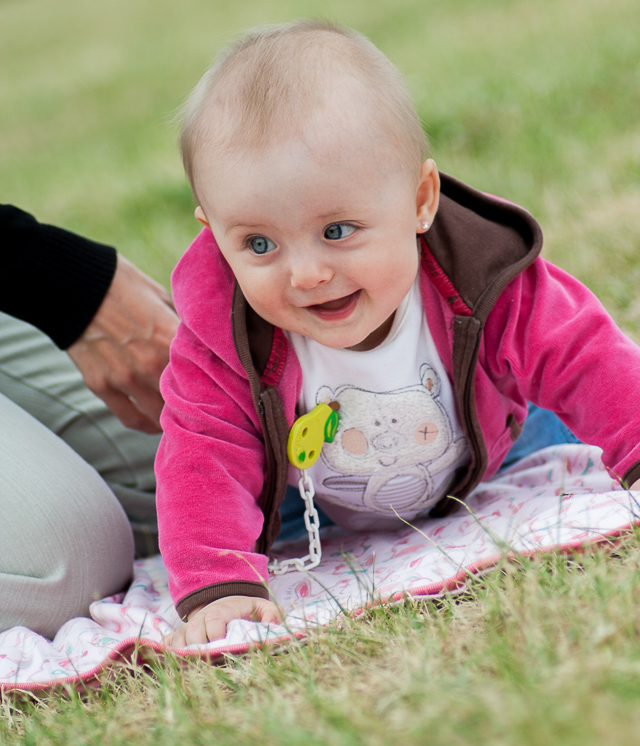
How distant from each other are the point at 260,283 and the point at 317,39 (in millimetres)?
476

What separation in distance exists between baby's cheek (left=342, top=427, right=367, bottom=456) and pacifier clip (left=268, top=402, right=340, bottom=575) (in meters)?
0.03

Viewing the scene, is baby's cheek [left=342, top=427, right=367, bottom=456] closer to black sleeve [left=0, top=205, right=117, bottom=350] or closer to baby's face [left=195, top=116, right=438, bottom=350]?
baby's face [left=195, top=116, right=438, bottom=350]

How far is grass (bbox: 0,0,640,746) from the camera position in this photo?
0.95 m

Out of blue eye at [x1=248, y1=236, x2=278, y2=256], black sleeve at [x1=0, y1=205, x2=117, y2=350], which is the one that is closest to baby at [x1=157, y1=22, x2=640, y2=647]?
blue eye at [x1=248, y1=236, x2=278, y2=256]

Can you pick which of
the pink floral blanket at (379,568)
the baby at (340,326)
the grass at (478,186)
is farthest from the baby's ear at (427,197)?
the grass at (478,186)

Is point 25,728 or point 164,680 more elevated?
point 164,680

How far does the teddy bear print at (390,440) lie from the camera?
71.5 inches

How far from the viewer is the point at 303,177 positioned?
145cm

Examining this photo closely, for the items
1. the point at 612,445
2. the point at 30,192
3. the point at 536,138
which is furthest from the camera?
the point at 30,192

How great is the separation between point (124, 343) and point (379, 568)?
93 centimetres

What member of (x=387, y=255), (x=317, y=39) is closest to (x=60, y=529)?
(x=387, y=255)

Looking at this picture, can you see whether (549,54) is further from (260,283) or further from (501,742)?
(501,742)

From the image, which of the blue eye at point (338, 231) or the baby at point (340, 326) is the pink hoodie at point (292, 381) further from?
the blue eye at point (338, 231)

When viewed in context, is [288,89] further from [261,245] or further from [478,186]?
[478,186]
